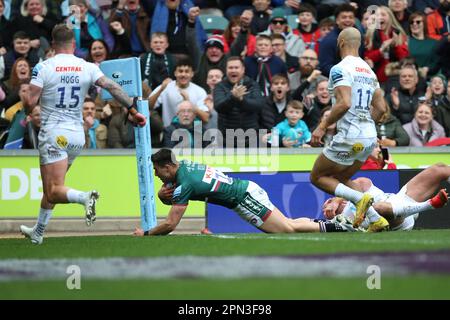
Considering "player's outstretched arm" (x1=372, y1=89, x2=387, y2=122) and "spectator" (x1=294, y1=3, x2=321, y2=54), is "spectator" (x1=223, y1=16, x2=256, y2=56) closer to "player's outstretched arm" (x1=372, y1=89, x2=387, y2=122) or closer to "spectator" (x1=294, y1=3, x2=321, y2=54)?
"spectator" (x1=294, y1=3, x2=321, y2=54)

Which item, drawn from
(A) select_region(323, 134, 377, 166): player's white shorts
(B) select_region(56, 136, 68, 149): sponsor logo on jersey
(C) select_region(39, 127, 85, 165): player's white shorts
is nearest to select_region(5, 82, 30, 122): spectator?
(C) select_region(39, 127, 85, 165): player's white shorts

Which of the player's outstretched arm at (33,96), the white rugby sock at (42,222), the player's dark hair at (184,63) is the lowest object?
the white rugby sock at (42,222)

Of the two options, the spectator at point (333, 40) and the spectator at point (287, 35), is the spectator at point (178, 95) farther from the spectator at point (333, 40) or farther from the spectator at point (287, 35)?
the spectator at point (333, 40)

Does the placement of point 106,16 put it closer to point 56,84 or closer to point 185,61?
point 185,61

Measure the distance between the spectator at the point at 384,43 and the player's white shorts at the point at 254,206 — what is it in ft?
22.9

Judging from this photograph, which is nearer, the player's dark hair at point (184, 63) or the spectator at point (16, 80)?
the player's dark hair at point (184, 63)

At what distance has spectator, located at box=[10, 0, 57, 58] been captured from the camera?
1961 cm

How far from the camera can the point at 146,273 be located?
8391mm

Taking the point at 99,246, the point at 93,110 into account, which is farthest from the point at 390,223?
the point at 93,110

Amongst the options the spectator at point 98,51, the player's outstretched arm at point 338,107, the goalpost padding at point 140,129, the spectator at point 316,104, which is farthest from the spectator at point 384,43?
the player's outstretched arm at point 338,107

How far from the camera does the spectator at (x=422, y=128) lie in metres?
18.2

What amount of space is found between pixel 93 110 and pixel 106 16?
117 inches

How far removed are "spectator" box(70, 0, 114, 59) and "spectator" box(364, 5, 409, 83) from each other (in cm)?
492

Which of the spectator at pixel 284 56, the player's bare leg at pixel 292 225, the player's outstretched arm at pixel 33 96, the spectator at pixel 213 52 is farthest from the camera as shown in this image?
the spectator at pixel 284 56
